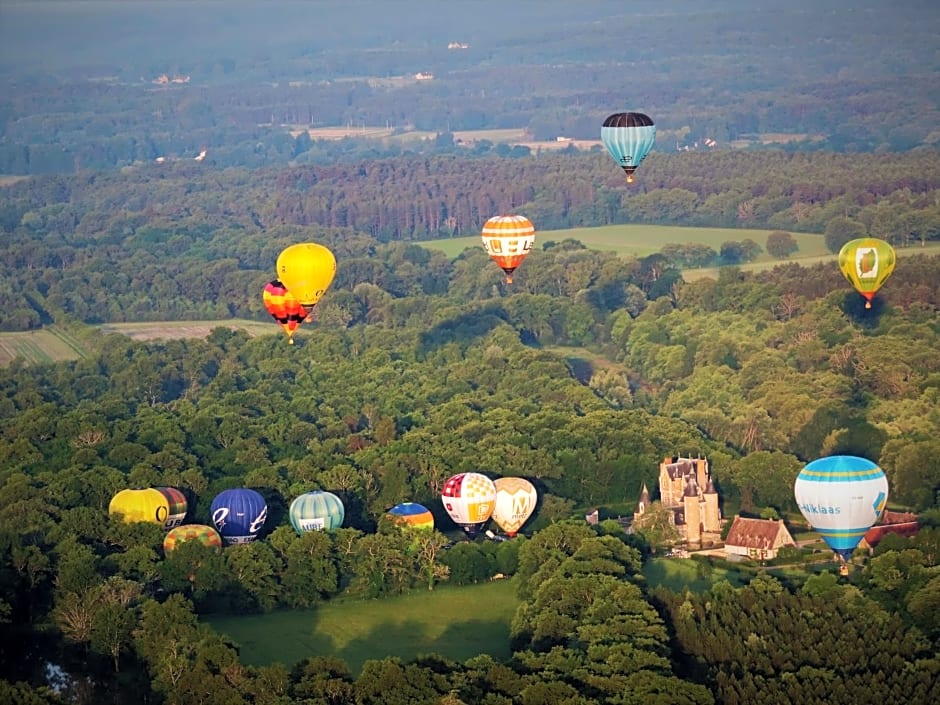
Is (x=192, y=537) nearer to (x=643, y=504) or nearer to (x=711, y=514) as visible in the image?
(x=643, y=504)

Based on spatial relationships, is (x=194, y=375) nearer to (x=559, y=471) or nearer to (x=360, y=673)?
(x=559, y=471)

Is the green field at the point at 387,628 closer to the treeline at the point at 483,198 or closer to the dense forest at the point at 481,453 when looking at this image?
the dense forest at the point at 481,453

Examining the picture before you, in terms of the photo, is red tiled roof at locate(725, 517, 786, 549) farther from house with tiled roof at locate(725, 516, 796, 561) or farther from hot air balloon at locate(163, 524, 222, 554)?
hot air balloon at locate(163, 524, 222, 554)

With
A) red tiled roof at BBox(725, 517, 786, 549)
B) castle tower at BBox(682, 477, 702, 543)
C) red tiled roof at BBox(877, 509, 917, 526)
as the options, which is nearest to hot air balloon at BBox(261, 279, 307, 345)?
castle tower at BBox(682, 477, 702, 543)

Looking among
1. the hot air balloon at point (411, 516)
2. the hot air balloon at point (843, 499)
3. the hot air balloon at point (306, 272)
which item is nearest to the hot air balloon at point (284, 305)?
the hot air balloon at point (306, 272)

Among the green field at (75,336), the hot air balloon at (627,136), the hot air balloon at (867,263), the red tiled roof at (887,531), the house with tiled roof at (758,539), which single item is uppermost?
the hot air balloon at (627,136)

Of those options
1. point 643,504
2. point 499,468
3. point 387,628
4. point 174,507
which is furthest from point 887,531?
point 174,507
